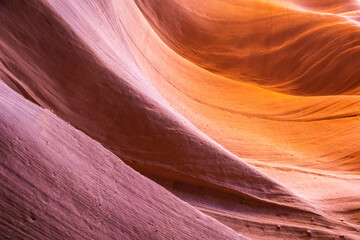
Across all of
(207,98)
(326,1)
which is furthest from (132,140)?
(326,1)

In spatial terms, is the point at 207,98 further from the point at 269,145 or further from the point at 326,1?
the point at 326,1

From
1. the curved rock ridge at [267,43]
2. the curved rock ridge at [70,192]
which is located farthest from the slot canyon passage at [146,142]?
the curved rock ridge at [267,43]

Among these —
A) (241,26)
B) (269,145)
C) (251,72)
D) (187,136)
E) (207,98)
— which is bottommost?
(187,136)

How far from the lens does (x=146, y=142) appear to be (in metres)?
1.25

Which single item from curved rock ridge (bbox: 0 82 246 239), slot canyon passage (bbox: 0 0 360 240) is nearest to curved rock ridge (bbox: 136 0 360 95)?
slot canyon passage (bbox: 0 0 360 240)

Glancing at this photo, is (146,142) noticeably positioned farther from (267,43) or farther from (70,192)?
(267,43)

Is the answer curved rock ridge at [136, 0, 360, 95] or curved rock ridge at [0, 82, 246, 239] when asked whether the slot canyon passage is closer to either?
curved rock ridge at [0, 82, 246, 239]

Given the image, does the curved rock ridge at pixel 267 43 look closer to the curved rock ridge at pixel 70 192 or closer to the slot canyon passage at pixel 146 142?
the slot canyon passage at pixel 146 142

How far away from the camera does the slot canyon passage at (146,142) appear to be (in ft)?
2.66

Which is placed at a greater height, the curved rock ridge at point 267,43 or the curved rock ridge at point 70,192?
the curved rock ridge at point 267,43

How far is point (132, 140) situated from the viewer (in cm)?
124

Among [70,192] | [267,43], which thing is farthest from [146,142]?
[267,43]

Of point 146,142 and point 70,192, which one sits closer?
point 70,192

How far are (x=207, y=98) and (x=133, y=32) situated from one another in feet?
1.92
